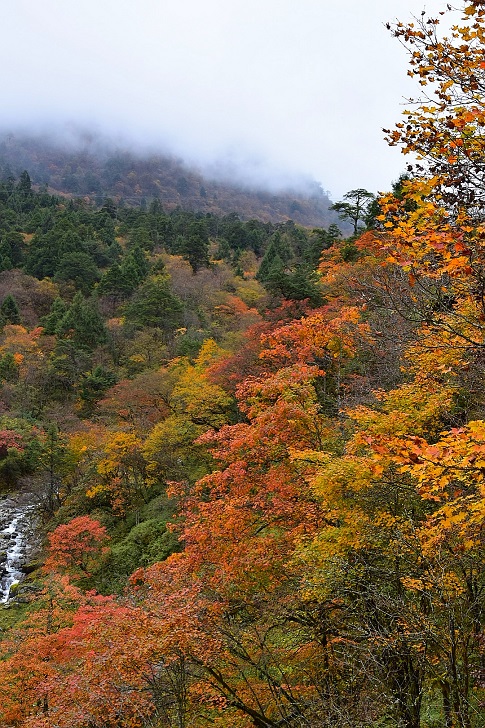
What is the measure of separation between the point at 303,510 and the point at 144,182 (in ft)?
431

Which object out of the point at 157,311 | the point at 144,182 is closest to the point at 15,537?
the point at 157,311

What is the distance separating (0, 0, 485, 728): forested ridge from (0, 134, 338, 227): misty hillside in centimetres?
9435

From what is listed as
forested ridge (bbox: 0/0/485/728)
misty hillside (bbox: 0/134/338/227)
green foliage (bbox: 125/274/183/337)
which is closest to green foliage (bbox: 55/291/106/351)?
green foliage (bbox: 125/274/183/337)

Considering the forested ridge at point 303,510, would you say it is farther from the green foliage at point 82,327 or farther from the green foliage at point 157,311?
the green foliage at point 82,327

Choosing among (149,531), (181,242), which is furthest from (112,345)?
(149,531)

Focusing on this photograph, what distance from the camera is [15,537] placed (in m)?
23.2

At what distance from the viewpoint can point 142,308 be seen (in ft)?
117

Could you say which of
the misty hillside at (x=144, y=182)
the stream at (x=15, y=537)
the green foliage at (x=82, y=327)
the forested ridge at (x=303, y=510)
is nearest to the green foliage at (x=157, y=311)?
the green foliage at (x=82, y=327)

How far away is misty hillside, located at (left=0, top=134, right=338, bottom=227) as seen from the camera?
116 metres

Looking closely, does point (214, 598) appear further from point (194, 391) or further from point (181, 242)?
point (181, 242)

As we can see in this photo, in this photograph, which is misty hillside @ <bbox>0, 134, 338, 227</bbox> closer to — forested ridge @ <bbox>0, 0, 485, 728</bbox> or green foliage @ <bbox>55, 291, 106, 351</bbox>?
green foliage @ <bbox>55, 291, 106, 351</bbox>

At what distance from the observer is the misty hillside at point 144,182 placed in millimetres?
116250

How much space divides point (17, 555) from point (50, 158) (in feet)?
464

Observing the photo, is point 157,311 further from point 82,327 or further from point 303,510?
point 303,510
